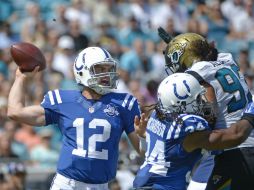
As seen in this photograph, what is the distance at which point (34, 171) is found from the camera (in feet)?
32.7

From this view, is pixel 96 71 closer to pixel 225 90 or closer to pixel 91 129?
pixel 91 129

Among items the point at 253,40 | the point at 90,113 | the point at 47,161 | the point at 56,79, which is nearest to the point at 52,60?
the point at 56,79

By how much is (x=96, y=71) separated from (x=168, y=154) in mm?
1179

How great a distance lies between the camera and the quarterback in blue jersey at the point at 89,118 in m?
7.03

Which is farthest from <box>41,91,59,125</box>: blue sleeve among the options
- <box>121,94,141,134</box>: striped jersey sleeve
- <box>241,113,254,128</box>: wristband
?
<box>241,113,254,128</box>: wristband

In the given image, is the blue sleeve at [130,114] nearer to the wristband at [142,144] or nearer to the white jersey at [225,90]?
the wristband at [142,144]

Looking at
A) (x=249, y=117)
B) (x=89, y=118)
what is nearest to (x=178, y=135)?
(x=249, y=117)

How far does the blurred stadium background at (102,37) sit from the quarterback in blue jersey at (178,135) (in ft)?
12.2

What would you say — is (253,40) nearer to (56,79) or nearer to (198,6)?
(198,6)

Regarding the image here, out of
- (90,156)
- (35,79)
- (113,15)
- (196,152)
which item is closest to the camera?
(196,152)

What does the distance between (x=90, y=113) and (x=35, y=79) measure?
4.88 meters

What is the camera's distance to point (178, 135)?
622cm

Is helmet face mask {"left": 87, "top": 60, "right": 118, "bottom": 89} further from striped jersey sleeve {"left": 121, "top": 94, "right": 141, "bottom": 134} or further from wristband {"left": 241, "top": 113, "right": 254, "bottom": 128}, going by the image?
wristband {"left": 241, "top": 113, "right": 254, "bottom": 128}

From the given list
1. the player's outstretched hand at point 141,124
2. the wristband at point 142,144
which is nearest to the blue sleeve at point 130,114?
the wristband at point 142,144
